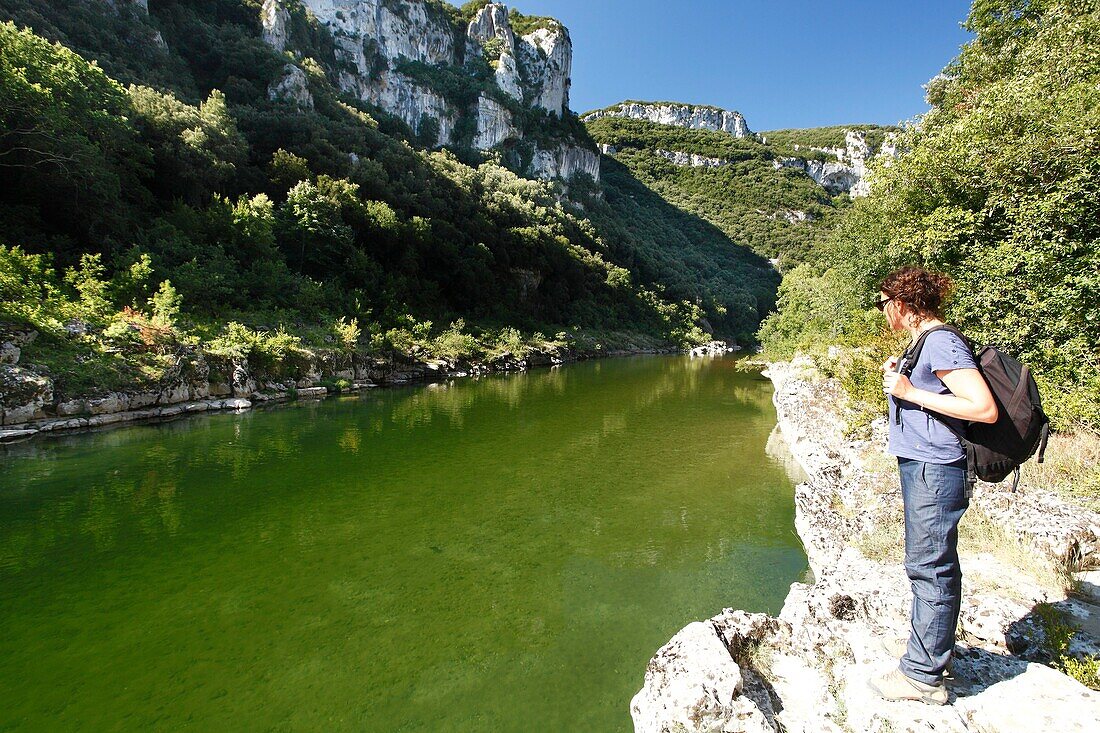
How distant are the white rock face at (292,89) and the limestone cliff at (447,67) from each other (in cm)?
11

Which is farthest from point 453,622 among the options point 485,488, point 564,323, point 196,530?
point 564,323

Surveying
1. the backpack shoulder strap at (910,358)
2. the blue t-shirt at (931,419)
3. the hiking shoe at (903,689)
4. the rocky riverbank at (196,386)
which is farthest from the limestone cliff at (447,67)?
the hiking shoe at (903,689)

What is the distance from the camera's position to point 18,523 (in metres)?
6.41

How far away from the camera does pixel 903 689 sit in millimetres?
2334

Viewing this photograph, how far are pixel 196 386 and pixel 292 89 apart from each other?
127ft

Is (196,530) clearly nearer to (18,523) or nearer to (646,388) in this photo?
(18,523)

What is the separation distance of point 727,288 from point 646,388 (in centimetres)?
6415

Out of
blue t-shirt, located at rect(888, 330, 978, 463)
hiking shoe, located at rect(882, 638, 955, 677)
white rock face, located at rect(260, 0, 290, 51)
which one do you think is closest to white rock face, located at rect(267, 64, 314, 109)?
white rock face, located at rect(260, 0, 290, 51)

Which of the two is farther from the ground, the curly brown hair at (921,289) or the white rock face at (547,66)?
the white rock face at (547,66)

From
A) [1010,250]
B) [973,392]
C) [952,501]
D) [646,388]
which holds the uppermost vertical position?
[1010,250]

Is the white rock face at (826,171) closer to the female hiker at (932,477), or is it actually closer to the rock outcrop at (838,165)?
the rock outcrop at (838,165)

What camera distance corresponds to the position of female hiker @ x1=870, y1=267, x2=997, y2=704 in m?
2.20

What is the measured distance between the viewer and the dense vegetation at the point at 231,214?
51.5ft

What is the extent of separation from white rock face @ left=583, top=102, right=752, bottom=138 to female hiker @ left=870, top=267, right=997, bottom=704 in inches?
7054
